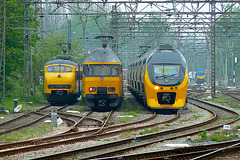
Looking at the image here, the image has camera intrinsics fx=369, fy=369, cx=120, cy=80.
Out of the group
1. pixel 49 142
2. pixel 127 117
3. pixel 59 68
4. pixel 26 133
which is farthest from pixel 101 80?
pixel 49 142

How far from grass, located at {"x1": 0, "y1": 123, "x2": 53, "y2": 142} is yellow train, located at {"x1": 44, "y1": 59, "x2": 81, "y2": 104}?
9266mm

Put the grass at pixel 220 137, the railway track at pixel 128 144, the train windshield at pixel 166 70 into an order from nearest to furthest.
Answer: the railway track at pixel 128 144 → the grass at pixel 220 137 → the train windshield at pixel 166 70

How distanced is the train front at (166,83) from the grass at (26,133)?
18.2 ft

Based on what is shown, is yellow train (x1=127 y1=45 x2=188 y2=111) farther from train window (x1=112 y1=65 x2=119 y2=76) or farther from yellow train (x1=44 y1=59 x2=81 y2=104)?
yellow train (x1=44 y1=59 x2=81 y2=104)

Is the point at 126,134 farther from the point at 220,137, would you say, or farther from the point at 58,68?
the point at 58,68

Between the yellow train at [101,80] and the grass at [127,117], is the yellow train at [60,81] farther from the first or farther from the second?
the grass at [127,117]

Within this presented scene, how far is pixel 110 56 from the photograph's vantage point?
63.8ft

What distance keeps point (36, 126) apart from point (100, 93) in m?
5.45

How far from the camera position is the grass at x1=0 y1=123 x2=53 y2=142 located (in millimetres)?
11102

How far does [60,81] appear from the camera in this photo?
75.2 ft

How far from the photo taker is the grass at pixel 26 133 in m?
11.1

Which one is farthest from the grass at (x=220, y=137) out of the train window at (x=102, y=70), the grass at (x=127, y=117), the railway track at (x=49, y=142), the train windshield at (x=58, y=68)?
the train windshield at (x=58, y=68)

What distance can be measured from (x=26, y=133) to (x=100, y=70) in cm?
747

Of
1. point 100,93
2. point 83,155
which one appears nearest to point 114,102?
point 100,93
